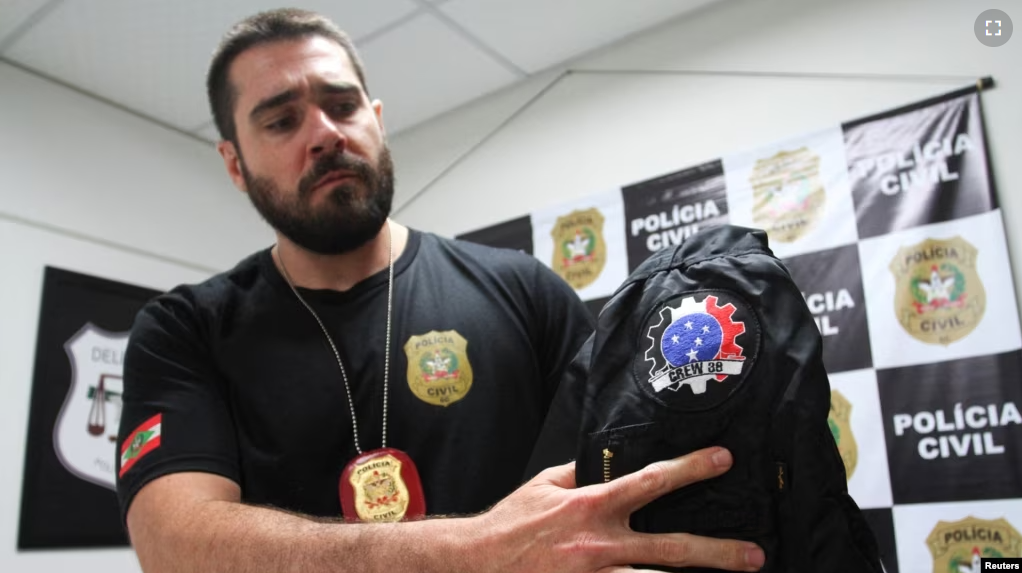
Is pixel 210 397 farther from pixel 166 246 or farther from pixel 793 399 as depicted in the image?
pixel 166 246

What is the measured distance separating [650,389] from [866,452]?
1.62 metres

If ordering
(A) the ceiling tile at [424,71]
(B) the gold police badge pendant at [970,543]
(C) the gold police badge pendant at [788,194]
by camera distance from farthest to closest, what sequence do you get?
(A) the ceiling tile at [424,71] → (C) the gold police badge pendant at [788,194] → (B) the gold police badge pendant at [970,543]

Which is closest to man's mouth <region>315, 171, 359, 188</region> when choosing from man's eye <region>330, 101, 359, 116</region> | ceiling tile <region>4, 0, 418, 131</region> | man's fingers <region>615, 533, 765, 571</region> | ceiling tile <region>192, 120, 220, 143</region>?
man's eye <region>330, 101, 359, 116</region>

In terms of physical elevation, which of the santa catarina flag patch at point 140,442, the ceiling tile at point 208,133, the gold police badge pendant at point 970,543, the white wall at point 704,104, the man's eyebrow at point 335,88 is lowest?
the gold police badge pendant at point 970,543

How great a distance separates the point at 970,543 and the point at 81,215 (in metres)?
2.96

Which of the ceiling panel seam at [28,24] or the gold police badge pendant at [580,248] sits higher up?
the ceiling panel seam at [28,24]

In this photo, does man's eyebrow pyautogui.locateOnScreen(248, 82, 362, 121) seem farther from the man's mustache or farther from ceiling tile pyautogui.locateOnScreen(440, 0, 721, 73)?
ceiling tile pyautogui.locateOnScreen(440, 0, 721, 73)

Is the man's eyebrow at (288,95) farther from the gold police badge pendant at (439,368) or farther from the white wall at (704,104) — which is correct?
the white wall at (704,104)

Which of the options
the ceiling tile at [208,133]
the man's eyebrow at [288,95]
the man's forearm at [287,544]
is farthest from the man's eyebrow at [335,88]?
the ceiling tile at [208,133]

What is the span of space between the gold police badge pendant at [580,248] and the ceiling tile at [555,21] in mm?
630

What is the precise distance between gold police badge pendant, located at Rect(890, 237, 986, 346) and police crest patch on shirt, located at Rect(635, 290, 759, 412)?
1590 mm

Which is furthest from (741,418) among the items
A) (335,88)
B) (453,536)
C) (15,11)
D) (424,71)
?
(15,11)

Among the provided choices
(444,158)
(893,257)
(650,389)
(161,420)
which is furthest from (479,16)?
(650,389)

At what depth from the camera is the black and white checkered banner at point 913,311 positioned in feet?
6.12
